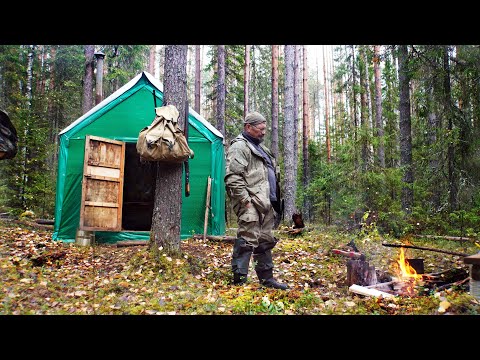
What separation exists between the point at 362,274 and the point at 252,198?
4.80 feet

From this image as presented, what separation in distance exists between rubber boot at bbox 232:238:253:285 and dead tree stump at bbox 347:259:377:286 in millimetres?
1188

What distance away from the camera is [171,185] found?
440 cm

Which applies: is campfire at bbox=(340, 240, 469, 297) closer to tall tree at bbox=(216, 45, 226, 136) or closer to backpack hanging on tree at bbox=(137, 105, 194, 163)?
backpack hanging on tree at bbox=(137, 105, 194, 163)

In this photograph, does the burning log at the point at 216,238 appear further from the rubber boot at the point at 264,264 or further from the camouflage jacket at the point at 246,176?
the camouflage jacket at the point at 246,176

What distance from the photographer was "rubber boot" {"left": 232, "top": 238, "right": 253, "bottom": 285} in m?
3.67

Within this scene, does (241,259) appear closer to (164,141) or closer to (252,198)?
(252,198)

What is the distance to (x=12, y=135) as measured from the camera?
3.49m

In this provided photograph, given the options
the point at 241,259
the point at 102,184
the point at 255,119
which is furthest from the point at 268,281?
the point at 102,184

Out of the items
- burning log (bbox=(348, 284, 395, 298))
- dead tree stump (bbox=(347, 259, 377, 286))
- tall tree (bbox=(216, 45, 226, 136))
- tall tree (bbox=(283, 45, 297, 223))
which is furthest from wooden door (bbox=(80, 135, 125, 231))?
tall tree (bbox=(216, 45, 226, 136))
